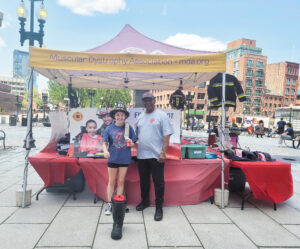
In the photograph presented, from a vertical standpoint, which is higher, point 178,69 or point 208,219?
point 178,69

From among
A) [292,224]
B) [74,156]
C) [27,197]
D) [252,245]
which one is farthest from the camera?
[74,156]

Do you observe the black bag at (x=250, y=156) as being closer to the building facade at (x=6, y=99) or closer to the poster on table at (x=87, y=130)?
the poster on table at (x=87, y=130)

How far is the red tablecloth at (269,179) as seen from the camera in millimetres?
3806

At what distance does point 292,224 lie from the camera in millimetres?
3371

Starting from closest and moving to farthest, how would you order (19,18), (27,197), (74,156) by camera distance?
(27,197) < (74,156) < (19,18)

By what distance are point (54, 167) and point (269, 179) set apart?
391cm

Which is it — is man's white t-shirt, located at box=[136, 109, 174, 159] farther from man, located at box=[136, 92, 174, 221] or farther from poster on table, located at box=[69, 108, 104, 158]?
poster on table, located at box=[69, 108, 104, 158]

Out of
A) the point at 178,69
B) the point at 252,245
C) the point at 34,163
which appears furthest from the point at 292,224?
the point at 34,163

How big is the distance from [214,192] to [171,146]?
3.96ft

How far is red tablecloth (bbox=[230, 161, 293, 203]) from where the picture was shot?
150 inches

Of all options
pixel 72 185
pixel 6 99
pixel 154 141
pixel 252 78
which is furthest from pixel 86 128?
pixel 6 99

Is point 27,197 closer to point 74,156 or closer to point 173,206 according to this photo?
point 74,156

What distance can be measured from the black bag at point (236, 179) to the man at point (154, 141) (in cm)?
183

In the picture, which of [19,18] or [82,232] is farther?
[19,18]
